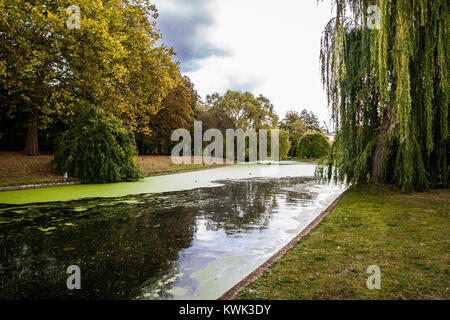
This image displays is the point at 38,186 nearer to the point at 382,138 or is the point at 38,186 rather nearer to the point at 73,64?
the point at 73,64

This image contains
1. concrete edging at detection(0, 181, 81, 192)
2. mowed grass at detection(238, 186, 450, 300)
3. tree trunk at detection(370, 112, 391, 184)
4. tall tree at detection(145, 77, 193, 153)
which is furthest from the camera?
tall tree at detection(145, 77, 193, 153)

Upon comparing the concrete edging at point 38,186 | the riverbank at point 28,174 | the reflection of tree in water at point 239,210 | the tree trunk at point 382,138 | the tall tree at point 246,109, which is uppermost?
the tall tree at point 246,109

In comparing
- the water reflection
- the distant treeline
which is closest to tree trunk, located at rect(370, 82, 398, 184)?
the water reflection

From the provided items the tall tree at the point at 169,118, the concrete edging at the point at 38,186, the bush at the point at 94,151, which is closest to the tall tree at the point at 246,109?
the tall tree at the point at 169,118

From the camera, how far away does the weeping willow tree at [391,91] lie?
682cm

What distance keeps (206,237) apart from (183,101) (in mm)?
29610

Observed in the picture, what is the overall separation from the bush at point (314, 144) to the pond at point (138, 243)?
5080 cm

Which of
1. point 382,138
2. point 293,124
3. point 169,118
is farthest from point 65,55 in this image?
point 293,124

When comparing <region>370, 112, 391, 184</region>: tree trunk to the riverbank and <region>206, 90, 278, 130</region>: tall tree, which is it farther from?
<region>206, 90, 278, 130</region>: tall tree

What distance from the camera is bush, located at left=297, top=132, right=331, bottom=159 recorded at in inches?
2227

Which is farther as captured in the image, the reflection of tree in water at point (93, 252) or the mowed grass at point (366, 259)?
the reflection of tree in water at point (93, 252)

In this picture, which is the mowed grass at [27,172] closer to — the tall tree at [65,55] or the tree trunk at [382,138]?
the tall tree at [65,55]

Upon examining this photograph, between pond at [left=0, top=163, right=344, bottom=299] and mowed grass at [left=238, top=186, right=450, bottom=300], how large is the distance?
0.58 metres

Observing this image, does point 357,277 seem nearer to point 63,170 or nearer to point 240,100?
point 63,170
